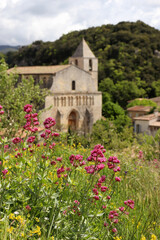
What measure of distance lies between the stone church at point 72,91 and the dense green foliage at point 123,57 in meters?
22.6

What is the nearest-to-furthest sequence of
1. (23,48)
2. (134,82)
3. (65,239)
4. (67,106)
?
1. (65,239)
2. (67,106)
3. (134,82)
4. (23,48)

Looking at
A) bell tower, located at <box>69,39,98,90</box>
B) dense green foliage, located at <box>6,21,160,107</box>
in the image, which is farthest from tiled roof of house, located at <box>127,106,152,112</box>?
bell tower, located at <box>69,39,98,90</box>

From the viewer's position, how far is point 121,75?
63.1 m

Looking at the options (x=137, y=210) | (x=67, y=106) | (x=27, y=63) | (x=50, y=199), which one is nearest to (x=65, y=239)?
(x=50, y=199)

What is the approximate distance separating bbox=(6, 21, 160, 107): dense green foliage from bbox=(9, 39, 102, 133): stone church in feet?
74.2

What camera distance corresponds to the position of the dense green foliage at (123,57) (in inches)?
2415

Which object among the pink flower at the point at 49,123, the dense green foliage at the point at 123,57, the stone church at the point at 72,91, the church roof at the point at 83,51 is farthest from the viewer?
the dense green foliage at the point at 123,57

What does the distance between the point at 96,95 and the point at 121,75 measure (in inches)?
1114

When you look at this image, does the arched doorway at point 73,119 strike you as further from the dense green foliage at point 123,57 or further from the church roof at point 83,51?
the dense green foliage at point 123,57

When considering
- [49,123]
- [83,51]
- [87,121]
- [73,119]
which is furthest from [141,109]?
[49,123]

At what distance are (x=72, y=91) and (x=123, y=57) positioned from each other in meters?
34.9

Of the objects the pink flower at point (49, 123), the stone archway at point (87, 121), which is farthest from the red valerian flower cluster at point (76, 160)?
the stone archway at point (87, 121)

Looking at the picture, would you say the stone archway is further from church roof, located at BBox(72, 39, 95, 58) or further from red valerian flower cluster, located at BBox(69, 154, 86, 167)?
red valerian flower cluster, located at BBox(69, 154, 86, 167)

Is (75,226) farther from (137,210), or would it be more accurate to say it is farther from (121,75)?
(121,75)
